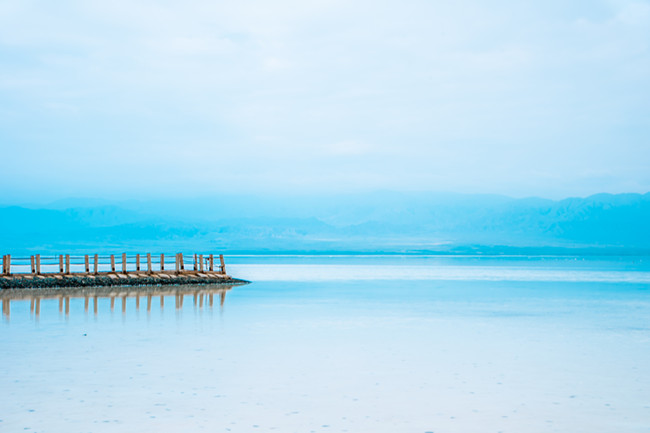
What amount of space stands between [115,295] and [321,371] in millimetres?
Result: 21710

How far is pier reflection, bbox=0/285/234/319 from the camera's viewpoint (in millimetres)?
27500

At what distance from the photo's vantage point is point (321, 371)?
14.1 m

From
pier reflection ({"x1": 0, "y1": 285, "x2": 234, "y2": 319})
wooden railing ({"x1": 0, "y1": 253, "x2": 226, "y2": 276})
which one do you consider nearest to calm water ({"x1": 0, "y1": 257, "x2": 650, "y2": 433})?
pier reflection ({"x1": 0, "y1": 285, "x2": 234, "y2": 319})

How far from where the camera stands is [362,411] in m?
10.8

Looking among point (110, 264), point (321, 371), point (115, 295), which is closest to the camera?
point (321, 371)

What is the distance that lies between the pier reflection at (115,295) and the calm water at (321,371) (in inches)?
58.3

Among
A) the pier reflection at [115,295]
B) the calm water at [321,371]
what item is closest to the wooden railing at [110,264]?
the pier reflection at [115,295]

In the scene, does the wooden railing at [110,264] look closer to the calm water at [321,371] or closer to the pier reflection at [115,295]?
the pier reflection at [115,295]

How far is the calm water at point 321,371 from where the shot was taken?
1032 cm

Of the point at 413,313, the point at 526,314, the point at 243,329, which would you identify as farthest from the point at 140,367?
the point at 526,314

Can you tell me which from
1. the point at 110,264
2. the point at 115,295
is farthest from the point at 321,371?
the point at 110,264

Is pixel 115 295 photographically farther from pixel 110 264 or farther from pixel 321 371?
pixel 110 264

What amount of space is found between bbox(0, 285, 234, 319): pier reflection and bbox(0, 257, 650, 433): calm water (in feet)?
4.86

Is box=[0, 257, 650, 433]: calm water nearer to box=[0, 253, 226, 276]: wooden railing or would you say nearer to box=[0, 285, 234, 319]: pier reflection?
box=[0, 285, 234, 319]: pier reflection
